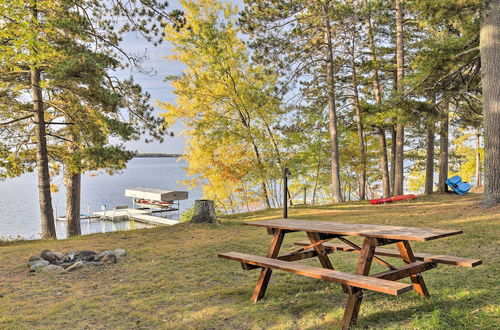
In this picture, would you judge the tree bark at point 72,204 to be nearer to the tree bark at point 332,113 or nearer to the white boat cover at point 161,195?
the tree bark at point 332,113

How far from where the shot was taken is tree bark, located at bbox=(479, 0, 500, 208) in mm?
8391

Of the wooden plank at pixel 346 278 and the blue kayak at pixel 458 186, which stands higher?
the wooden plank at pixel 346 278

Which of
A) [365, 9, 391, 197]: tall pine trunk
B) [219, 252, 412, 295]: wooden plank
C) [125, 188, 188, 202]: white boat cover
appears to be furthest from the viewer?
[125, 188, 188, 202]: white boat cover

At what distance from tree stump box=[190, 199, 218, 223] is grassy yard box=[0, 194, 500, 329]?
215 cm

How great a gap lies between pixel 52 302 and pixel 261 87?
11824mm

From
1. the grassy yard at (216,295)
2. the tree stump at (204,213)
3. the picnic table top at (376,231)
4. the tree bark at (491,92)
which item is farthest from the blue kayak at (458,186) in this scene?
the picnic table top at (376,231)

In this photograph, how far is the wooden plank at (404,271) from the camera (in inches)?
124

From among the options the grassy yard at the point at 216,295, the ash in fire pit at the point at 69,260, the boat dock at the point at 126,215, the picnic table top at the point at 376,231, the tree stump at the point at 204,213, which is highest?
the picnic table top at the point at 376,231

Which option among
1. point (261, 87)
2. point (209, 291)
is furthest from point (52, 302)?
point (261, 87)

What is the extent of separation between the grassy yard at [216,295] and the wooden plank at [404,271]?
30 centimetres

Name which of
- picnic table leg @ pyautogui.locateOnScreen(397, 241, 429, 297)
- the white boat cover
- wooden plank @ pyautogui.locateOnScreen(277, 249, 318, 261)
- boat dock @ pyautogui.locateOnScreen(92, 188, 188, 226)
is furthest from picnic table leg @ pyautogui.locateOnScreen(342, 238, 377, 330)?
the white boat cover

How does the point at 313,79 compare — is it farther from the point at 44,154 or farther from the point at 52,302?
the point at 52,302

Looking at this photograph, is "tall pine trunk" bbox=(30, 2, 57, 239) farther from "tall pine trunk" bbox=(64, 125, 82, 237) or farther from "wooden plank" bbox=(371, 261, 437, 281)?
"wooden plank" bbox=(371, 261, 437, 281)

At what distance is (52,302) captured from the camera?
407 cm
